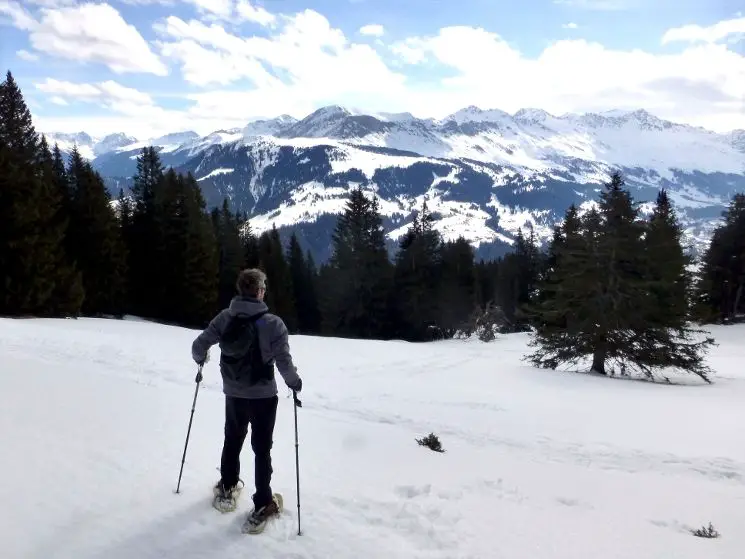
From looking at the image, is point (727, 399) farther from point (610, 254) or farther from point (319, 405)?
point (319, 405)

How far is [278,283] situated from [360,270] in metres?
11.2

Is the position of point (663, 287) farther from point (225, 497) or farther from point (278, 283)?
point (278, 283)

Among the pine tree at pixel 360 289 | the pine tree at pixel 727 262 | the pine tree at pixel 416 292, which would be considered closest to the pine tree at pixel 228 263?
the pine tree at pixel 360 289

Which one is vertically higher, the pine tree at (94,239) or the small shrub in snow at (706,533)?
the pine tree at (94,239)

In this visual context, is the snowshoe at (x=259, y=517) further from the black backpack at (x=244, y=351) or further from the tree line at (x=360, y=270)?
the tree line at (x=360, y=270)

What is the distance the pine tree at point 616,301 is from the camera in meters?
19.2

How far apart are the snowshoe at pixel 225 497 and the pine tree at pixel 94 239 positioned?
3406cm

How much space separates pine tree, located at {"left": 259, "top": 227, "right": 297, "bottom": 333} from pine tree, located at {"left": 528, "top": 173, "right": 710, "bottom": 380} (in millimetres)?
32790

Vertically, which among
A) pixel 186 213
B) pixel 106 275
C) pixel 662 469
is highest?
pixel 186 213

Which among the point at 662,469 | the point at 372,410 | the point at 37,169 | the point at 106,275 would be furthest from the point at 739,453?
the point at 106,275

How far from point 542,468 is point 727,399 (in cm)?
1028

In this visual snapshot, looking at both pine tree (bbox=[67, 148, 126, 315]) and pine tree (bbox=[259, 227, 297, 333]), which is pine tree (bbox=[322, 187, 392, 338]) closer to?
pine tree (bbox=[259, 227, 297, 333])

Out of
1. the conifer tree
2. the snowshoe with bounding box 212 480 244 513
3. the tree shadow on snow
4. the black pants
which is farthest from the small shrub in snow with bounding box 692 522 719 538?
the conifer tree

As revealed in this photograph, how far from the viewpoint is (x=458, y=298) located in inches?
1933
